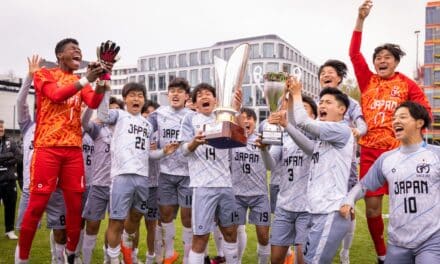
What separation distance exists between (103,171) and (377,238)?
3.59 meters

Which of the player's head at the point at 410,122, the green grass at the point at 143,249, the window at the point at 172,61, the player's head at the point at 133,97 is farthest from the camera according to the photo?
the window at the point at 172,61

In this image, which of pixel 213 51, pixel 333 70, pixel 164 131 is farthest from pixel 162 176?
pixel 213 51

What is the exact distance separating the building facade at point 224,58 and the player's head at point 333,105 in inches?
1954

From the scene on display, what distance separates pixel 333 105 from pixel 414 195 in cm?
111

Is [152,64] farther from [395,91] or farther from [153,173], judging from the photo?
[395,91]

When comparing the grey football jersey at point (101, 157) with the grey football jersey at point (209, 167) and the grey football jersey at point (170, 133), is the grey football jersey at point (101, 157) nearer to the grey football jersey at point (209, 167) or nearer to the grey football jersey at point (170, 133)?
the grey football jersey at point (170, 133)

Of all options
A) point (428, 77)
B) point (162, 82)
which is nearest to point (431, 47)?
point (428, 77)

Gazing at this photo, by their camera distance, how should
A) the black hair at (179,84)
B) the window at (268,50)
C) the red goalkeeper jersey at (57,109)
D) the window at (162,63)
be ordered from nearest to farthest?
the red goalkeeper jersey at (57,109), the black hair at (179,84), the window at (268,50), the window at (162,63)

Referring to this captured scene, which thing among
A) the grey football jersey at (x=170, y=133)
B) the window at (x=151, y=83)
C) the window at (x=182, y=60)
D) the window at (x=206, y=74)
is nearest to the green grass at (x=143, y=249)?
the grey football jersey at (x=170, y=133)

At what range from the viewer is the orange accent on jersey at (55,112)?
4.72 metres

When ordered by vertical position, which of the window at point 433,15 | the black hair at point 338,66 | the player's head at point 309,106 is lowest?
the player's head at point 309,106

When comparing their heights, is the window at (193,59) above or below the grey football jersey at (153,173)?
above

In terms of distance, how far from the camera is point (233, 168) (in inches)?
227

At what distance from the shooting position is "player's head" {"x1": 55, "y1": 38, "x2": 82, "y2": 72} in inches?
198
